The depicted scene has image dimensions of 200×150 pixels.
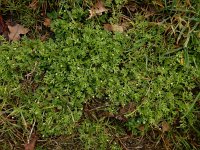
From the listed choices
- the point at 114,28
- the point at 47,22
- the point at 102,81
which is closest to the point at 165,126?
the point at 102,81

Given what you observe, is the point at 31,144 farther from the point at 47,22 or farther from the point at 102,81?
the point at 47,22

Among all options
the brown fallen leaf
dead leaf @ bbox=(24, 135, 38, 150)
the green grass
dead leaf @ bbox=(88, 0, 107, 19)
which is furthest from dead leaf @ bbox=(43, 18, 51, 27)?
the brown fallen leaf

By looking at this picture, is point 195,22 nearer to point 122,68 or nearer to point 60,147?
point 122,68

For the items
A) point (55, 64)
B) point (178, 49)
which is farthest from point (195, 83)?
point (55, 64)

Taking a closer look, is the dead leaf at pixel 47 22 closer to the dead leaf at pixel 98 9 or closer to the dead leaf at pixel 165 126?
the dead leaf at pixel 98 9

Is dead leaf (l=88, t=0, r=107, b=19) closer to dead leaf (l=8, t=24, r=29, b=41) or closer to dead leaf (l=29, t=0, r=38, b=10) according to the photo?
dead leaf (l=29, t=0, r=38, b=10)

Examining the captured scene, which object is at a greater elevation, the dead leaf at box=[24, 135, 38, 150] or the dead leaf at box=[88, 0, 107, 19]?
the dead leaf at box=[88, 0, 107, 19]

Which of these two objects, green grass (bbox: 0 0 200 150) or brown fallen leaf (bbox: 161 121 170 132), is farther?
brown fallen leaf (bbox: 161 121 170 132)
